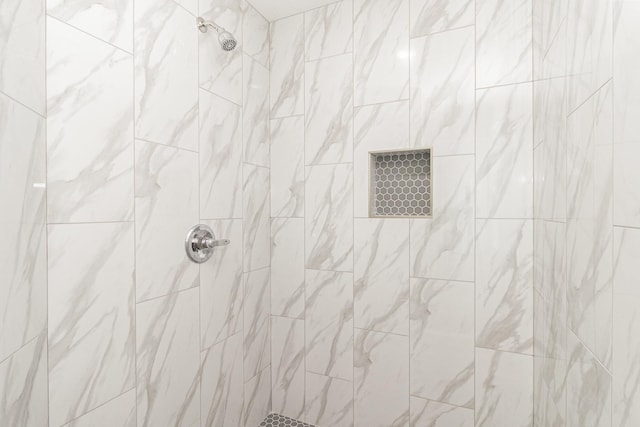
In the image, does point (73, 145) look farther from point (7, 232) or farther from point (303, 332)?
point (303, 332)

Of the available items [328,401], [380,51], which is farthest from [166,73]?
[328,401]

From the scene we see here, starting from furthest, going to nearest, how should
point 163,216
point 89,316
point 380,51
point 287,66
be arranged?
1. point 287,66
2. point 380,51
3. point 163,216
4. point 89,316

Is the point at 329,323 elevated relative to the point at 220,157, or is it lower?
lower

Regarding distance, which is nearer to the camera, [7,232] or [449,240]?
[7,232]

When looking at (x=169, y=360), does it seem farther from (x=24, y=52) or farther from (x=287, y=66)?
(x=287, y=66)

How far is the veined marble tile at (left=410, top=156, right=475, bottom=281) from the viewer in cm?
149

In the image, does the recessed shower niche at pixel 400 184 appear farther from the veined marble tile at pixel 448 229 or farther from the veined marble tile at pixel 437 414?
the veined marble tile at pixel 437 414

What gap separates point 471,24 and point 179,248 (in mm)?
1565

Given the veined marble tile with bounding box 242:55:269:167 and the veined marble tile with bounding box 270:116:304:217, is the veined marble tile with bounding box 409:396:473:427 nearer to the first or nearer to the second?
the veined marble tile with bounding box 270:116:304:217

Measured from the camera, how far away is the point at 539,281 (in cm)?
127

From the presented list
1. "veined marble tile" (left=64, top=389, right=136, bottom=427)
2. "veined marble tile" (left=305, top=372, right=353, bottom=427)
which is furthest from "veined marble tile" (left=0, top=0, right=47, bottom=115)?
"veined marble tile" (left=305, top=372, right=353, bottom=427)

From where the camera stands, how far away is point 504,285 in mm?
1431

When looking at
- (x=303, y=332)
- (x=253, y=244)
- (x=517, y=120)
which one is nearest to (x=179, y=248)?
(x=253, y=244)

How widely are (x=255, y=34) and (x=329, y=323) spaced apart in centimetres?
160
